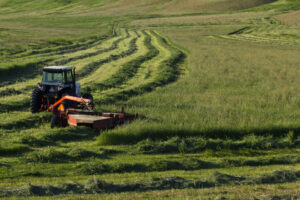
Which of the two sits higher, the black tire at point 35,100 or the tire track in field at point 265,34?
the black tire at point 35,100

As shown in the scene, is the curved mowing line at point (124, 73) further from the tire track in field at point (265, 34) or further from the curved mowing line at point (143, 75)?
the tire track in field at point (265, 34)

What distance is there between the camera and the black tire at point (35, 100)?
17.3 metres

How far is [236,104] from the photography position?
19484 mm

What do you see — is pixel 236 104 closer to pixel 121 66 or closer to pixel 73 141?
pixel 73 141

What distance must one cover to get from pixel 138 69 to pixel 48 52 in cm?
1497

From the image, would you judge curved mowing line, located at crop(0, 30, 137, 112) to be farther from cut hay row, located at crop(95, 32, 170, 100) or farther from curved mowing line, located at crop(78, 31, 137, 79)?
cut hay row, located at crop(95, 32, 170, 100)

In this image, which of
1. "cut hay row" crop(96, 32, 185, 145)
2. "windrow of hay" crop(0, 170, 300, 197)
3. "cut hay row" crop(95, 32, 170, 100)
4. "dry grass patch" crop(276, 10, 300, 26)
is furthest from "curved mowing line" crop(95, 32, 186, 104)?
"dry grass patch" crop(276, 10, 300, 26)

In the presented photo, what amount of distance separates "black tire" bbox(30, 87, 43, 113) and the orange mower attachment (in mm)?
1155

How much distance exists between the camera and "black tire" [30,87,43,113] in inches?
680

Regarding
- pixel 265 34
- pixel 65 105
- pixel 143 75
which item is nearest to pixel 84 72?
pixel 143 75


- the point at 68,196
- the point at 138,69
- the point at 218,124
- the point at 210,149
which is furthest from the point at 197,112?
the point at 138,69

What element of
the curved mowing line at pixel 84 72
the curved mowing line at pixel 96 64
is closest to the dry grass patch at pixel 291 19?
the curved mowing line at pixel 84 72

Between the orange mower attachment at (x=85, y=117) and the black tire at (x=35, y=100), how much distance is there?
1155 mm

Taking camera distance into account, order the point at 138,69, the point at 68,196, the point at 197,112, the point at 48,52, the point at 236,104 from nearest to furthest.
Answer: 1. the point at 68,196
2. the point at 197,112
3. the point at 236,104
4. the point at 138,69
5. the point at 48,52
